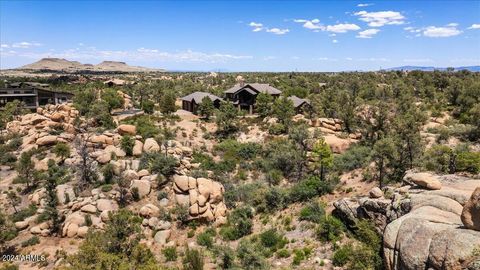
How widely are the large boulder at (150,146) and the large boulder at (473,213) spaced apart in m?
34.6

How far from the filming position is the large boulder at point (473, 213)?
581 inches

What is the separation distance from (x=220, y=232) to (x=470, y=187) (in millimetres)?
18846

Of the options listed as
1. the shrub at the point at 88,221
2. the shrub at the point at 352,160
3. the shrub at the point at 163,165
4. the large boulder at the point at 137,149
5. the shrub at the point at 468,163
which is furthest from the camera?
the large boulder at the point at 137,149

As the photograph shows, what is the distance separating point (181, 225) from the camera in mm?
30141

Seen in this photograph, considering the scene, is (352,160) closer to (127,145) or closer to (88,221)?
(127,145)

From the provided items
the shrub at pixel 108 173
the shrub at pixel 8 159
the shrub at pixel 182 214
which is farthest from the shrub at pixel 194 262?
the shrub at pixel 8 159

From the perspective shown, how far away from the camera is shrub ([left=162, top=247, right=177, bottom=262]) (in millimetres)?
→ 25203

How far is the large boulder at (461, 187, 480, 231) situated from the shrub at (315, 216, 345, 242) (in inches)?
406

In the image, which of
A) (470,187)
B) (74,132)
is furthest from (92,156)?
(470,187)

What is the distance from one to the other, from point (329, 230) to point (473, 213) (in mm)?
11166

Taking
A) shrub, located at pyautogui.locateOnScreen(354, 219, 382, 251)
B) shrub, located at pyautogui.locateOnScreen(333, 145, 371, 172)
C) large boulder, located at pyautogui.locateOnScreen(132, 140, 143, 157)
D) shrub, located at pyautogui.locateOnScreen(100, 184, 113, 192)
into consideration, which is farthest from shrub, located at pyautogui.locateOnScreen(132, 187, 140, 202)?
shrub, located at pyautogui.locateOnScreen(333, 145, 371, 172)

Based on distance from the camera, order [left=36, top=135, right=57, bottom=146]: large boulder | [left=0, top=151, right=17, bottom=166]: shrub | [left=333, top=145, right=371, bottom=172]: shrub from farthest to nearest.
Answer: [left=36, top=135, right=57, bottom=146]: large boulder → [left=0, top=151, right=17, bottom=166]: shrub → [left=333, top=145, right=371, bottom=172]: shrub

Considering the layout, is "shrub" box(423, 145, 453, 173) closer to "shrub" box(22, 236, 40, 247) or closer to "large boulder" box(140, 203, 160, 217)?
"large boulder" box(140, 203, 160, 217)

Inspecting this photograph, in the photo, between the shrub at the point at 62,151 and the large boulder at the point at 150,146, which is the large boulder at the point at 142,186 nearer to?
the large boulder at the point at 150,146
